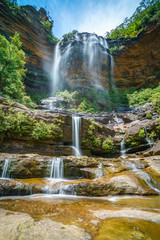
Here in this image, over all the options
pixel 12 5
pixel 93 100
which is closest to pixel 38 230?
pixel 93 100

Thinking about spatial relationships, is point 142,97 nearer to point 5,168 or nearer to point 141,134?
point 141,134

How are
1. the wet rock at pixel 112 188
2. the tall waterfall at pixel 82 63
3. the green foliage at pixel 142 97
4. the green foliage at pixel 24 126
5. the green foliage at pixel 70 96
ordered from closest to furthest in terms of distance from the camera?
the wet rock at pixel 112 188 < the green foliage at pixel 24 126 < the green foliage at pixel 142 97 < the green foliage at pixel 70 96 < the tall waterfall at pixel 82 63

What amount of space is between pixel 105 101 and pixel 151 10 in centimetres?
2417

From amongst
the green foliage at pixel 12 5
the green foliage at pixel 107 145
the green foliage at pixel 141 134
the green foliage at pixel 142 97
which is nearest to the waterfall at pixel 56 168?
the green foliage at pixel 107 145

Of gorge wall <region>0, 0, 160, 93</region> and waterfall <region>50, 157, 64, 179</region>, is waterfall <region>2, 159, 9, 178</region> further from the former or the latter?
gorge wall <region>0, 0, 160, 93</region>

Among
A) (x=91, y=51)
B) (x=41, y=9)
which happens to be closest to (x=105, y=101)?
(x=91, y=51)

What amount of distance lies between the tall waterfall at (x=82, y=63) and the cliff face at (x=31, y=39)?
277 centimetres

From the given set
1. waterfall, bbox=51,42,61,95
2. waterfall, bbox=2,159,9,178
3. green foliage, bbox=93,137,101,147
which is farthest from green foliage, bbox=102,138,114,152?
waterfall, bbox=51,42,61,95

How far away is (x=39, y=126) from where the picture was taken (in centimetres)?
945

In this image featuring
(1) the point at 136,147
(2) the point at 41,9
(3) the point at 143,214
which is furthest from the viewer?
(2) the point at 41,9

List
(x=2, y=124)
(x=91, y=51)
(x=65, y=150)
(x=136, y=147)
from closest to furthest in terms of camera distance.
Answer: (x=2, y=124) < (x=65, y=150) < (x=136, y=147) < (x=91, y=51)

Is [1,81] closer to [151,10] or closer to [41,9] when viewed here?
[151,10]

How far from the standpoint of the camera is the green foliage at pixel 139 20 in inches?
1064

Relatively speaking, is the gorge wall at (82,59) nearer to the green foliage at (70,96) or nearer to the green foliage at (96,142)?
the green foliage at (70,96)
